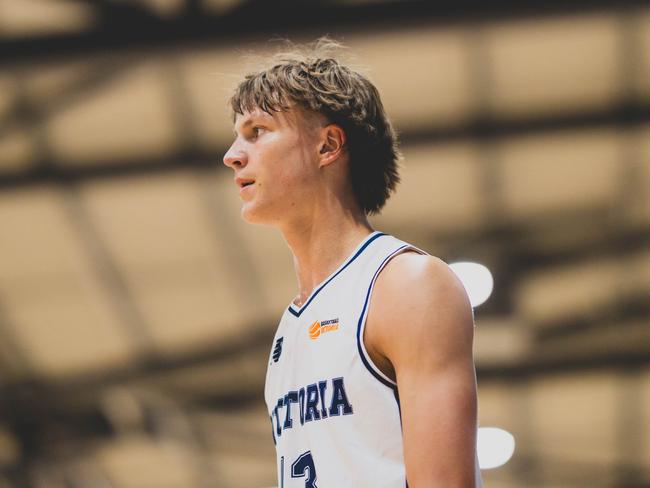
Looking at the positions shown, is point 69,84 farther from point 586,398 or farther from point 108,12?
point 586,398

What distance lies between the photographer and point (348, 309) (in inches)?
88.9

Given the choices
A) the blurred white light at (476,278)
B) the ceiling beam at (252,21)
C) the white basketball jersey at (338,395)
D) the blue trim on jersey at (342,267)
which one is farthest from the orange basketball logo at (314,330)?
the blurred white light at (476,278)

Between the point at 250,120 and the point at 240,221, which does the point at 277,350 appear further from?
the point at 240,221

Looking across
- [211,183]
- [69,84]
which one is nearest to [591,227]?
[211,183]

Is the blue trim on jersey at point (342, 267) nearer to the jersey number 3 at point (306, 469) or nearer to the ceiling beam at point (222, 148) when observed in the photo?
the jersey number 3 at point (306, 469)

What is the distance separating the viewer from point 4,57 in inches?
297

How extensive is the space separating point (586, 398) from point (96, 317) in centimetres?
690

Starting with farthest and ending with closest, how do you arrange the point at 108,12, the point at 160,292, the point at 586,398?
the point at 586,398, the point at 160,292, the point at 108,12

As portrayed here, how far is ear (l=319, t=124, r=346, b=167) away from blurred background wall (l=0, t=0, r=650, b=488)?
2983 mm

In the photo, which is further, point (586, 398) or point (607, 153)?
point (586, 398)

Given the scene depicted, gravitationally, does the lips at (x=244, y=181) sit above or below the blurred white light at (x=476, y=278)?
above

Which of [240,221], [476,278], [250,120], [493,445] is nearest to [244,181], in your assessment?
[250,120]

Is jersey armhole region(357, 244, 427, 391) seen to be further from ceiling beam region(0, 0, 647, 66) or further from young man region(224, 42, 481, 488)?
ceiling beam region(0, 0, 647, 66)

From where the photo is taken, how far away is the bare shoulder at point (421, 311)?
2059 millimetres
